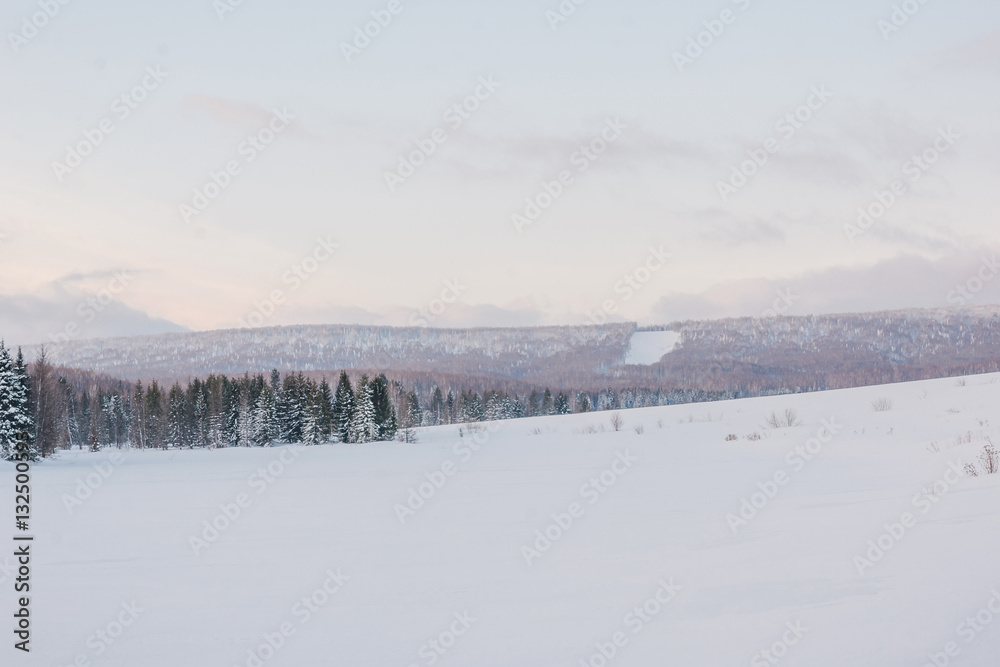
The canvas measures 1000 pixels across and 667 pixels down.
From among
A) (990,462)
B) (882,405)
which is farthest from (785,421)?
(990,462)

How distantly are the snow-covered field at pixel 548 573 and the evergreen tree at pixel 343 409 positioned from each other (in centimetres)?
3770

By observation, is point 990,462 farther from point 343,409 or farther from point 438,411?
point 438,411

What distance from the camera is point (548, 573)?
6648 millimetres

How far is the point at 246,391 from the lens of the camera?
→ 187ft

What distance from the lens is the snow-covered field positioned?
455 cm

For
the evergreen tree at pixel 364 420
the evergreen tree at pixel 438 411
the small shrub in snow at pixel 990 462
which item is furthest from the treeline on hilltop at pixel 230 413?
the small shrub in snow at pixel 990 462

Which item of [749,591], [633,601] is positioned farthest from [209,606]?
[749,591]

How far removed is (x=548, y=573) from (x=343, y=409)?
47298 millimetres

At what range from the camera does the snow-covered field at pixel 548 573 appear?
455 cm

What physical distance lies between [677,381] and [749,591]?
165 m

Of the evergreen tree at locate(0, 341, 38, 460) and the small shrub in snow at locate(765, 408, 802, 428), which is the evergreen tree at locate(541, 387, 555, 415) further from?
the evergreen tree at locate(0, 341, 38, 460)

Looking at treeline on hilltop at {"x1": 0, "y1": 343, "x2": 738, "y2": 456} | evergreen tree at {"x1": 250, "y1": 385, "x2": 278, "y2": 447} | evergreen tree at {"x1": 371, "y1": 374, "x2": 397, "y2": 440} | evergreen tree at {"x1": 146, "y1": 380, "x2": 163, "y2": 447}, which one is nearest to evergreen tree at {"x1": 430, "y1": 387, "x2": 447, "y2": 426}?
treeline on hilltop at {"x1": 0, "y1": 343, "x2": 738, "y2": 456}

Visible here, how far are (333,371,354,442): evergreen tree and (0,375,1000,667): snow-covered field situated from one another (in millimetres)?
37704

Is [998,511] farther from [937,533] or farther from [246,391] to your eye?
[246,391]
